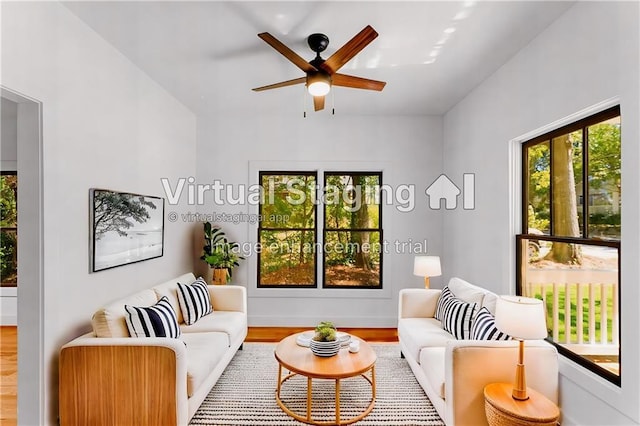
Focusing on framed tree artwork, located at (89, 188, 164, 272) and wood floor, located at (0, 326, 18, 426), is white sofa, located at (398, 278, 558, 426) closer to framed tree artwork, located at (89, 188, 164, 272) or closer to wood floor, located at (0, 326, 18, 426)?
framed tree artwork, located at (89, 188, 164, 272)

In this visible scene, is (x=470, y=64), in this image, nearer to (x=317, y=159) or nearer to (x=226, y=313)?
(x=317, y=159)

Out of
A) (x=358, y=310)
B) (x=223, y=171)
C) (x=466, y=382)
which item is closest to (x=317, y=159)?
(x=223, y=171)

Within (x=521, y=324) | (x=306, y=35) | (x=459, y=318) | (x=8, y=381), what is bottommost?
(x=8, y=381)

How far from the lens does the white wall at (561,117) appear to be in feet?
6.25

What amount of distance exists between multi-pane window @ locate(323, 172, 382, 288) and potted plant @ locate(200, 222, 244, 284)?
4.30ft

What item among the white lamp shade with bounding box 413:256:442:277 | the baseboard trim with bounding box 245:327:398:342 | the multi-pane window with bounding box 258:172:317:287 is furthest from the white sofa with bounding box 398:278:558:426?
the multi-pane window with bounding box 258:172:317:287

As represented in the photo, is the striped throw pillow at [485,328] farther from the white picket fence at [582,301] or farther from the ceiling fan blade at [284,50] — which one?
the ceiling fan blade at [284,50]

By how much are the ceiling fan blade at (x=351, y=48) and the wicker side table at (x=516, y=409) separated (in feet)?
7.63

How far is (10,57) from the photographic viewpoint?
2.04 meters

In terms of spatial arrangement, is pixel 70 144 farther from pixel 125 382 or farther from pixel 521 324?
pixel 521 324

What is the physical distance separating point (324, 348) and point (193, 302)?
1.51m

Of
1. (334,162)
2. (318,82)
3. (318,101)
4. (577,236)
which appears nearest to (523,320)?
(577,236)

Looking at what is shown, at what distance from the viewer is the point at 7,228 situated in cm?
505

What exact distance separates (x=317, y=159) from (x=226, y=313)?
2355 mm
